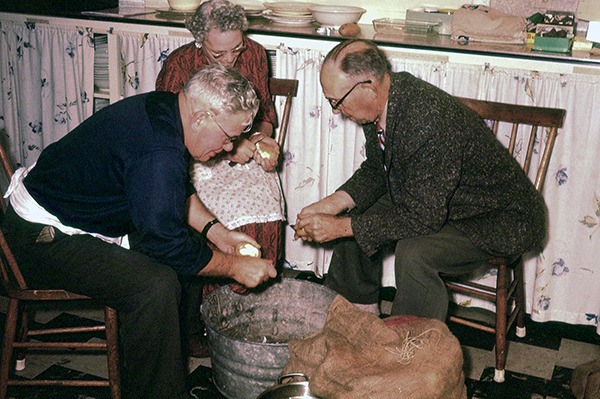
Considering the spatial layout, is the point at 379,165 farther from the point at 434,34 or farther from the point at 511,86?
the point at 434,34

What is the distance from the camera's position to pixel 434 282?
7.23 feet

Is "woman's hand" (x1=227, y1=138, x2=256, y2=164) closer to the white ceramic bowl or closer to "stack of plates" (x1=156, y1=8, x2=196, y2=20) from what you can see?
the white ceramic bowl

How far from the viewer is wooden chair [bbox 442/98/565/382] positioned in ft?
7.95

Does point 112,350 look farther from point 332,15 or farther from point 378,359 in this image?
point 332,15

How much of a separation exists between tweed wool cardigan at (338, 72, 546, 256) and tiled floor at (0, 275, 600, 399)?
51 cm

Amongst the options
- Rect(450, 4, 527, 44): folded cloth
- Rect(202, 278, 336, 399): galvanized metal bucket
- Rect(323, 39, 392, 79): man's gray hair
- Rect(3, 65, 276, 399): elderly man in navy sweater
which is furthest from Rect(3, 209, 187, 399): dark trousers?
Rect(450, 4, 527, 44): folded cloth

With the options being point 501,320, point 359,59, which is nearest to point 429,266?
point 501,320

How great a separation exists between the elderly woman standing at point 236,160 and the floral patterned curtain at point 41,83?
73 cm

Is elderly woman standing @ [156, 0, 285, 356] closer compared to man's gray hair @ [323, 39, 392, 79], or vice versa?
man's gray hair @ [323, 39, 392, 79]

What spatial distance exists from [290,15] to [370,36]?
0.39 meters

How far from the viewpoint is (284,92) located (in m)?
2.83

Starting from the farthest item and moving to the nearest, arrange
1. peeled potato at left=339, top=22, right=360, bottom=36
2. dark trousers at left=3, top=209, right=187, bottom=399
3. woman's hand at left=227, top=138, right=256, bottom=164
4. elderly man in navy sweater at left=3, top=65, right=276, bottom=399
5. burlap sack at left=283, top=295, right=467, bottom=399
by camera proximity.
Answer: peeled potato at left=339, top=22, right=360, bottom=36 → woman's hand at left=227, top=138, right=256, bottom=164 → dark trousers at left=3, top=209, right=187, bottom=399 → elderly man in navy sweater at left=3, top=65, right=276, bottom=399 → burlap sack at left=283, top=295, right=467, bottom=399

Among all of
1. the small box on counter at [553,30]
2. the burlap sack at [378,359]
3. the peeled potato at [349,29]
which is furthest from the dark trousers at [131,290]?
the small box on counter at [553,30]

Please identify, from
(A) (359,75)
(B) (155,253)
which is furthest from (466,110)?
(B) (155,253)
